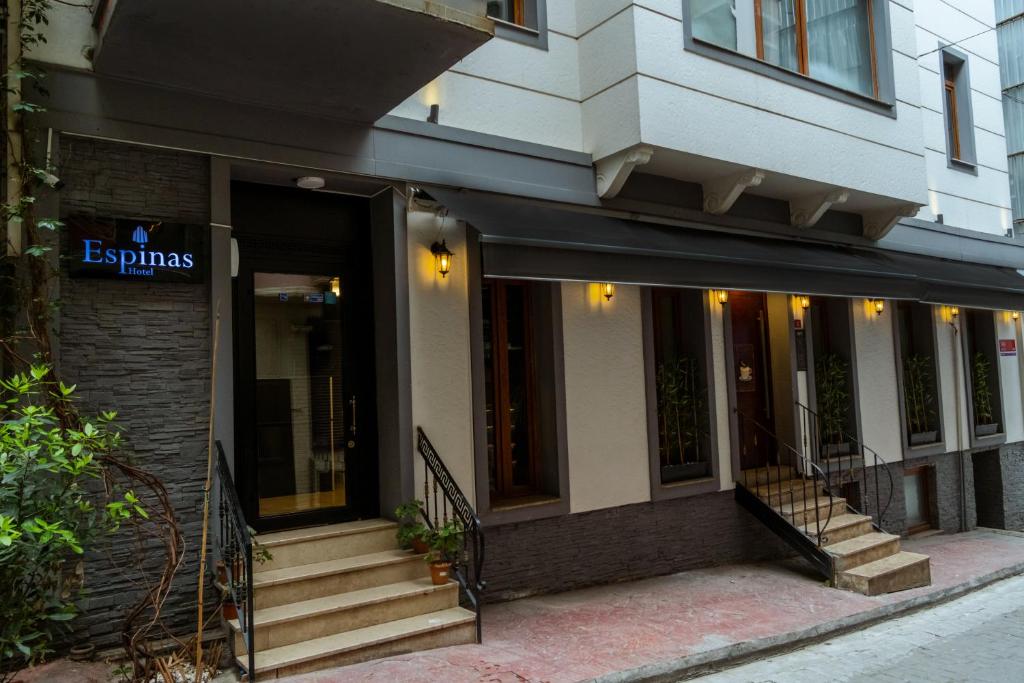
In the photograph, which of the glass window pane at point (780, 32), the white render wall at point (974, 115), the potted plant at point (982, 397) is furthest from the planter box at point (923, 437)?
the glass window pane at point (780, 32)

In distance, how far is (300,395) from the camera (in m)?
6.21

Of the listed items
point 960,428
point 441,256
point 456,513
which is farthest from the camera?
point 960,428

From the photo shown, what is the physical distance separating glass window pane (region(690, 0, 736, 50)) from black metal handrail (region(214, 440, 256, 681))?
5954mm

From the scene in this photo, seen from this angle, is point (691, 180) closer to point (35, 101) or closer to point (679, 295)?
point (679, 295)

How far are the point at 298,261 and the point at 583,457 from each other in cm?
320

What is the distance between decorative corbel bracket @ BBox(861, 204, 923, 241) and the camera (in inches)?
371

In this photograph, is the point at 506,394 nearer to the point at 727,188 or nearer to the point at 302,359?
the point at 302,359

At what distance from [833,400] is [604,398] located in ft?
13.0

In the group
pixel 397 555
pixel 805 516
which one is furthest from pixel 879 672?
pixel 397 555

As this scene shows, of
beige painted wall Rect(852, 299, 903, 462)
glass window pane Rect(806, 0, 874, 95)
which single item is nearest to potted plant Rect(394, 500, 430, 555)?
beige painted wall Rect(852, 299, 903, 462)

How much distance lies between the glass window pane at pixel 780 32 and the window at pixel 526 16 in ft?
8.61

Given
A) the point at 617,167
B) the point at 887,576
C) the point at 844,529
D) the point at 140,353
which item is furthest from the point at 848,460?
the point at 140,353

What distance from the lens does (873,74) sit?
9195 mm

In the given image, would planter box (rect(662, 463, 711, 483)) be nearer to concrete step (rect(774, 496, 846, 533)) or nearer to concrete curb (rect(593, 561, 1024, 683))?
concrete step (rect(774, 496, 846, 533))
